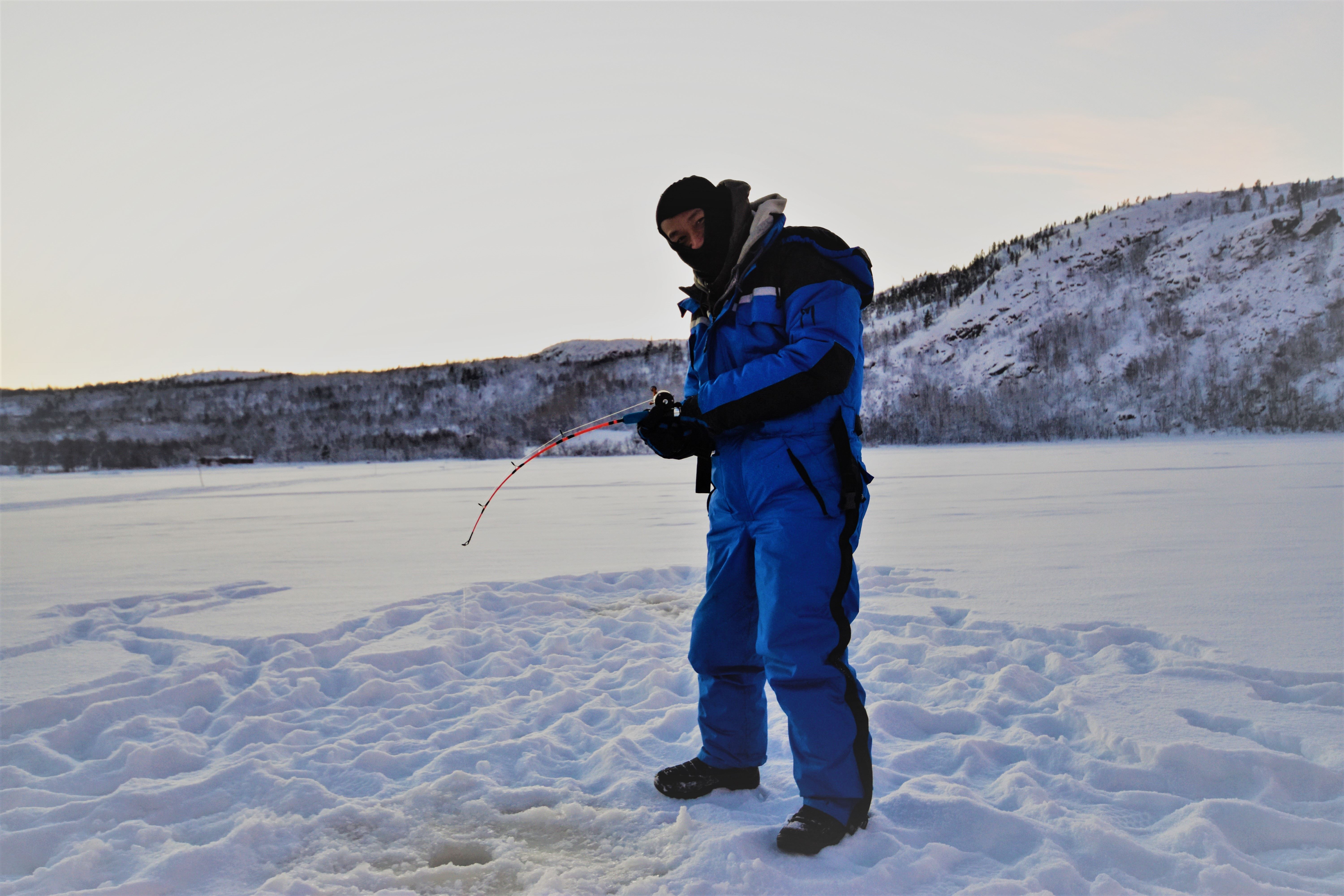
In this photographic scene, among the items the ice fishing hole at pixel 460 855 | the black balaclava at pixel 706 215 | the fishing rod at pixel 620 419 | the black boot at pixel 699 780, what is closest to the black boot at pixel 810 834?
the black boot at pixel 699 780

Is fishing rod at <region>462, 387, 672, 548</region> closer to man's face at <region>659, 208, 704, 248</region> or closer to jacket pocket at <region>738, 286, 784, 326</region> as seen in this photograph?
jacket pocket at <region>738, 286, 784, 326</region>

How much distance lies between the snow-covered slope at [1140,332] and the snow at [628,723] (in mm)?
25613

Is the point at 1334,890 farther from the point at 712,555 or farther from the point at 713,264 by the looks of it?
the point at 713,264

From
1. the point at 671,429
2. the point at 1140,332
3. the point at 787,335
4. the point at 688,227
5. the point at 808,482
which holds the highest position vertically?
the point at 1140,332

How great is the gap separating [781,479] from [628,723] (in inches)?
56.3

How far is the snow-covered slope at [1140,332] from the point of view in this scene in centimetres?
3094

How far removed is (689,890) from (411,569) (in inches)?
197

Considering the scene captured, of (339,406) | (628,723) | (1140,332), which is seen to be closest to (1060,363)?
(1140,332)

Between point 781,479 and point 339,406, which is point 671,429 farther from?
A: point 339,406

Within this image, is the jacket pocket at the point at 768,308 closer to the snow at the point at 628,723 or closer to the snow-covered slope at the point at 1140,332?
the snow at the point at 628,723

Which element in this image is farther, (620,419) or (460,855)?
(620,419)

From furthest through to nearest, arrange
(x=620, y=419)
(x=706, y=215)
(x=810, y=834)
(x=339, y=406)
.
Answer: (x=339, y=406) → (x=620, y=419) → (x=706, y=215) → (x=810, y=834)

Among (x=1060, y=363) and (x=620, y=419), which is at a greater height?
(x=1060, y=363)

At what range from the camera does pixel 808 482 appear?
221 cm
